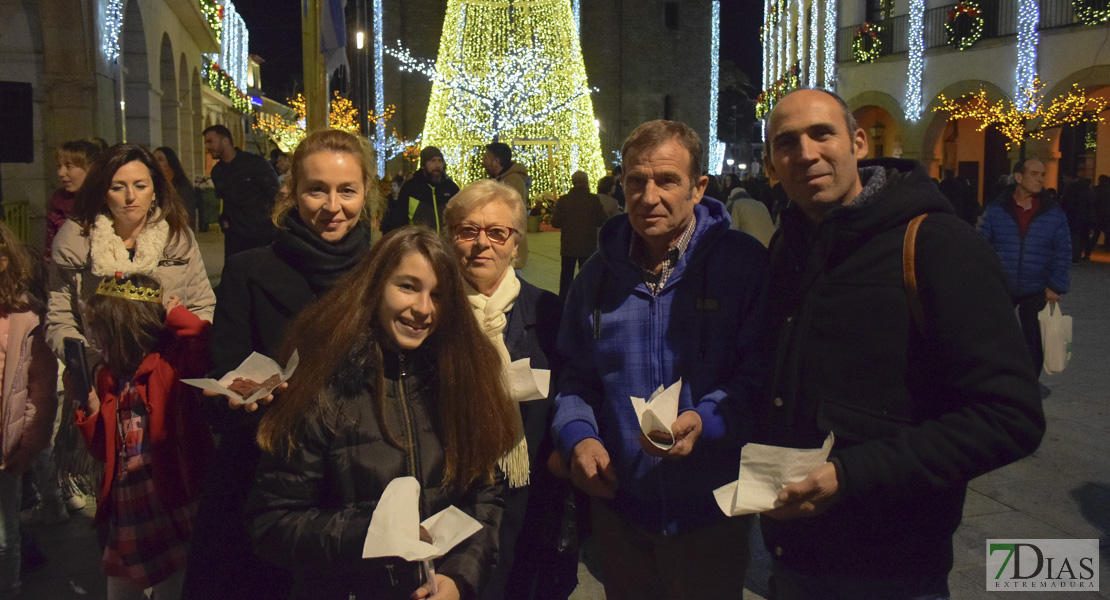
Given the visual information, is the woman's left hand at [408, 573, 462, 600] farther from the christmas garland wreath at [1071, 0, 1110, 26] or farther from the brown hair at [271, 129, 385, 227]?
the christmas garland wreath at [1071, 0, 1110, 26]

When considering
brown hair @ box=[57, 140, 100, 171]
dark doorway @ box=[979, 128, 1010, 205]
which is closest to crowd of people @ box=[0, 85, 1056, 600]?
brown hair @ box=[57, 140, 100, 171]

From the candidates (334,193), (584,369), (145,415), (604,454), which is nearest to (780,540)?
(604,454)

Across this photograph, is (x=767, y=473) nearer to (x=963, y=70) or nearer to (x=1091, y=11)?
(x=1091, y=11)

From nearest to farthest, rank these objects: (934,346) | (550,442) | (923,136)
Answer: (934,346)
(550,442)
(923,136)

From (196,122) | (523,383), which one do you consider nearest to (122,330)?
(523,383)

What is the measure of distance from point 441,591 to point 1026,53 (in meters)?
20.8

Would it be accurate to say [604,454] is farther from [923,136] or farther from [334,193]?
[923,136]

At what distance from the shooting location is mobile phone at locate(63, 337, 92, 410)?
3.04 meters

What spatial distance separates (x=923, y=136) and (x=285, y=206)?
22.4 meters

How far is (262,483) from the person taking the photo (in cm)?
210

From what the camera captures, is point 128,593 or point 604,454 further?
point 128,593

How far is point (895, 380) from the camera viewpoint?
6.23 ft

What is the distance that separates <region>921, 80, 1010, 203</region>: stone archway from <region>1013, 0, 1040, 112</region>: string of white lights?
2.60 meters

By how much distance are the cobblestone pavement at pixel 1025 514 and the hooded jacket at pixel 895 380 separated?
6.27 ft
